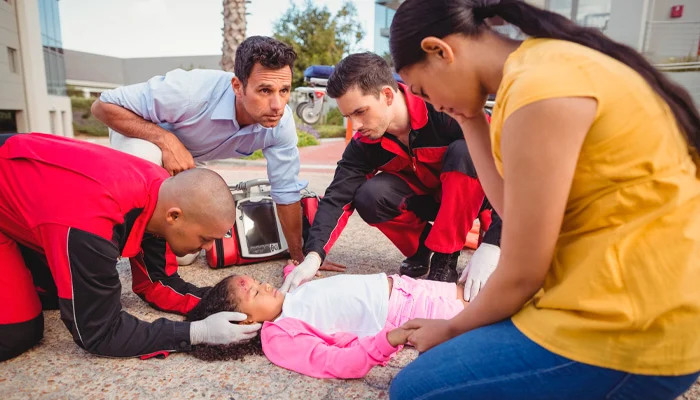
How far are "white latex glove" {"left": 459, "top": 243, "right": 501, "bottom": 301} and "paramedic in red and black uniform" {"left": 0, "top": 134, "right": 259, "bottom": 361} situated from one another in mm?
966

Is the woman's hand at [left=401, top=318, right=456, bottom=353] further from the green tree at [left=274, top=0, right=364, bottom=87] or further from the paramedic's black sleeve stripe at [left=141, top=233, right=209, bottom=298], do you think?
the green tree at [left=274, top=0, right=364, bottom=87]

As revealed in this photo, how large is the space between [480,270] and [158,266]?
4.84ft

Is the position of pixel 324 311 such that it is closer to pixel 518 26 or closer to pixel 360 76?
pixel 360 76

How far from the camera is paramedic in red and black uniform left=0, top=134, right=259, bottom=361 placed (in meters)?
1.60

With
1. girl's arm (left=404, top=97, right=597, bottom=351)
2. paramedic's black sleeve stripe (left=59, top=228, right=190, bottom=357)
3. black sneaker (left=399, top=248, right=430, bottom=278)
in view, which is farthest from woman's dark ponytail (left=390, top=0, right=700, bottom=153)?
black sneaker (left=399, top=248, right=430, bottom=278)

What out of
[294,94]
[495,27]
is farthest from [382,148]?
[294,94]

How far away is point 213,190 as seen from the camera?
1815mm

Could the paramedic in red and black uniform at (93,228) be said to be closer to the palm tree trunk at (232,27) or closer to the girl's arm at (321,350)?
the girl's arm at (321,350)

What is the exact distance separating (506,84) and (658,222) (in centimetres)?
41

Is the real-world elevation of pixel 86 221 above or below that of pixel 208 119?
below

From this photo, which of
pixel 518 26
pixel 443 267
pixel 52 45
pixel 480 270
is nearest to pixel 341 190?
pixel 443 267

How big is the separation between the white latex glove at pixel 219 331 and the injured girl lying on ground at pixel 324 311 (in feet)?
0.12

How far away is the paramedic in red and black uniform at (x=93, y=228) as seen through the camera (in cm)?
160

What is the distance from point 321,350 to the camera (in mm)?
1753
